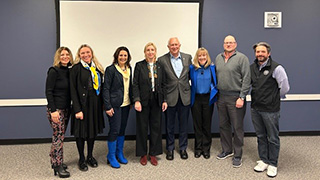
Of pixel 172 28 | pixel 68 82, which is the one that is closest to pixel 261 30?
A: pixel 172 28

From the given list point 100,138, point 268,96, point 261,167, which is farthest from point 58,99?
point 261,167

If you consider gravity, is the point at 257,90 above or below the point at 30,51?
below

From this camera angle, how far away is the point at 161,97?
2725mm

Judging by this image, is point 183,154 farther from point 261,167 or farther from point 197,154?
point 261,167

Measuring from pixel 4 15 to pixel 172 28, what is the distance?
85.9 inches

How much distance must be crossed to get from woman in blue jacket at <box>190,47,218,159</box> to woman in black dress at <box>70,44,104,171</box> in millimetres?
1017

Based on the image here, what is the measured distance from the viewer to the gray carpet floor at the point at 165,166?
8.14 feet

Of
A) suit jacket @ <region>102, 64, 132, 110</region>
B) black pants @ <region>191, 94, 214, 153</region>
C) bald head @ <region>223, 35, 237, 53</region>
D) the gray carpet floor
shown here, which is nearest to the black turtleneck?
suit jacket @ <region>102, 64, 132, 110</region>

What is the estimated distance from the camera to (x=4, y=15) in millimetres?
3291

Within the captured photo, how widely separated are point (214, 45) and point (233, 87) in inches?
44.3

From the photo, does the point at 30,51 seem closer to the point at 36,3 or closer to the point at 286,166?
the point at 36,3

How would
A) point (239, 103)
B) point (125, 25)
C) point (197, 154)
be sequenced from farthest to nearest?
1. point (125, 25)
2. point (197, 154)
3. point (239, 103)

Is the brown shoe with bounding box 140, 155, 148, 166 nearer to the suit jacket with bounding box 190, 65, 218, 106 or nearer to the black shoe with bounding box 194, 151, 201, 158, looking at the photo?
the black shoe with bounding box 194, 151, 201, 158

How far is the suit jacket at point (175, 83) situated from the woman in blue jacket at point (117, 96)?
1.36ft
